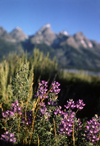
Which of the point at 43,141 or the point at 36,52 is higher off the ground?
the point at 36,52

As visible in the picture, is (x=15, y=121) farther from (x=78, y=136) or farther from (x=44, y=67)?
(x=44, y=67)

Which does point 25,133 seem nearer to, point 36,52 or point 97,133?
point 97,133

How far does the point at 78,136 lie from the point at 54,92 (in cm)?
77

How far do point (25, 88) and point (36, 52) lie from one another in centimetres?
387

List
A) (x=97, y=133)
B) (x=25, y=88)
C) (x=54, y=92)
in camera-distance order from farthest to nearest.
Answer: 1. (x=25, y=88)
2. (x=54, y=92)
3. (x=97, y=133)

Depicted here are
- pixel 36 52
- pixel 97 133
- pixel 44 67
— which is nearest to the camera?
pixel 97 133

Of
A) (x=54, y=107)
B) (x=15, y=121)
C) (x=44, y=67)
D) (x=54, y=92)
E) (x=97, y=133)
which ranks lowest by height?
(x=97, y=133)

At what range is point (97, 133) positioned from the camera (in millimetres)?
1565

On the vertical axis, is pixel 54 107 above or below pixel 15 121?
above

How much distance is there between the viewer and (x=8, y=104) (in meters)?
3.16

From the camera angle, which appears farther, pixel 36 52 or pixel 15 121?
pixel 36 52

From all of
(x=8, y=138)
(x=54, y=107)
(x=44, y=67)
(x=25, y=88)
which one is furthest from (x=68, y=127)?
(x=44, y=67)

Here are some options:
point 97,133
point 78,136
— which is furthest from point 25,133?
point 97,133

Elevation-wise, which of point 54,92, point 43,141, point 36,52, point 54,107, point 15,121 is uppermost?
point 36,52
